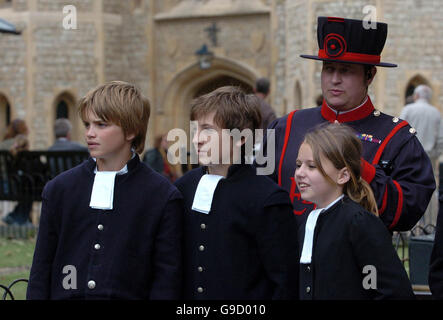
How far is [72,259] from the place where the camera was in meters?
3.03

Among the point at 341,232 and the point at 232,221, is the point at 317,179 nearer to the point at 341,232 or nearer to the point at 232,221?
the point at 341,232

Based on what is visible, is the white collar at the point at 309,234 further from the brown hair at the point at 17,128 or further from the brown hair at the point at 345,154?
the brown hair at the point at 17,128

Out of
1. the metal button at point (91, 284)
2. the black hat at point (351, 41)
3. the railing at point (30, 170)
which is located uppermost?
the black hat at point (351, 41)

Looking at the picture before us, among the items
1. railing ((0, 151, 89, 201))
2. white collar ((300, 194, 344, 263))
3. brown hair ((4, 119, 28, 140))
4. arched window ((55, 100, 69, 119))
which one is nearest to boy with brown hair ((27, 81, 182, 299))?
white collar ((300, 194, 344, 263))

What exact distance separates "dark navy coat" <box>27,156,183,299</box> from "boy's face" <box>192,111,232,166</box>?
0.20 m

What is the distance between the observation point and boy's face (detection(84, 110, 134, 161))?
2.99m

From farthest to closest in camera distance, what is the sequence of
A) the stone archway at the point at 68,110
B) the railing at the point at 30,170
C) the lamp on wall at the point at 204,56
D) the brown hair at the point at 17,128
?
the stone archway at the point at 68,110 → the lamp on wall at the point at 204,56 → the brown hair at the point at 17,128 → the railing at the point at 30,170

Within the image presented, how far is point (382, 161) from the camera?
A: 3.24m

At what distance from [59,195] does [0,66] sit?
47.1 ft

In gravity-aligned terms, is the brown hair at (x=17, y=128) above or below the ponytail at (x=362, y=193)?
below

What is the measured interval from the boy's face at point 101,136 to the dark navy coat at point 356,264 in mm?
854

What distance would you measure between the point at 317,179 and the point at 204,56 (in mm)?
13952

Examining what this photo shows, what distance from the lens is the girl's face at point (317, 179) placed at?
286 centimetres

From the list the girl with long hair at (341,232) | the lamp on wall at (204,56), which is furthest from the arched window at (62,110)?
the girl with long hair at (341,232)
